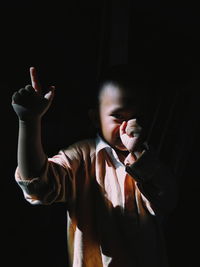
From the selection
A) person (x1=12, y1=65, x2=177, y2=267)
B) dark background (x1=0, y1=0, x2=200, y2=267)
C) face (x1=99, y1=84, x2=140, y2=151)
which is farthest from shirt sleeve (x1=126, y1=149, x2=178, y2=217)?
dark background (x1=0, y1=0, x2=200, y2=267)

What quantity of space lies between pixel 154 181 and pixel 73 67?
0.47 m

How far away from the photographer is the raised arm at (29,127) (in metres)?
0.71

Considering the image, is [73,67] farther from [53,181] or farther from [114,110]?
[53,181]

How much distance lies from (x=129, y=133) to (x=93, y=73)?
0.36 meters

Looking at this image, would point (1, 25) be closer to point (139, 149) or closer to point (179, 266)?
point (139, 149)

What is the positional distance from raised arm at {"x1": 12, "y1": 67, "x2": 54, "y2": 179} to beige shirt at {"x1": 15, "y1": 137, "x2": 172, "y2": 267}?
3.8 inches

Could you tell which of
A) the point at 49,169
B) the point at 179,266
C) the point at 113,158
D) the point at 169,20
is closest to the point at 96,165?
the point at 113,158

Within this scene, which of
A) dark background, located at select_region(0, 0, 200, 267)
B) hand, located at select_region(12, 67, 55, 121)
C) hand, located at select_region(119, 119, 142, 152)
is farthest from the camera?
dark background, located at select_region(0, 0, 200, 267)

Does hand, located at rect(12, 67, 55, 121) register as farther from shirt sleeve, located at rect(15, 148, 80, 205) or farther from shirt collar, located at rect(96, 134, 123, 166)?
shirt collar, located at rect(96, 134, 123, 166)

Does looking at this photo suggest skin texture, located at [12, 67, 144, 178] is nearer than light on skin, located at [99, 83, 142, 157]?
Yes

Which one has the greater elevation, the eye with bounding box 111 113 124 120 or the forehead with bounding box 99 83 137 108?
the forehead with bounding box 99 83 137 108

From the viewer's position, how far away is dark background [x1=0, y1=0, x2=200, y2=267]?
987mm

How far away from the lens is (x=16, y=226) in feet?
3.47

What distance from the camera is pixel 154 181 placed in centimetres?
88
